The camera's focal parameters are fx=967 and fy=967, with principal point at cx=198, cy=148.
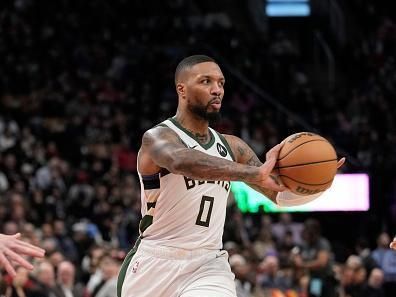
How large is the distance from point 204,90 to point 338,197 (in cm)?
1268

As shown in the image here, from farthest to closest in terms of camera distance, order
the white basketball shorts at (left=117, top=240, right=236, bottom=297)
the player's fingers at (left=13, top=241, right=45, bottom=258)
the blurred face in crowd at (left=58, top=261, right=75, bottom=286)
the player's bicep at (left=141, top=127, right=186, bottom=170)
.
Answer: the blurred face in crowd at (left=58, top=261, right=75, bottom=286)
the white basketball shorts at (left=117, top=240, right=236, bottom=297)
the player's bicep at (left=141, top=127, right=186, bottom=170)
the player's fingers at (left=13, top=241, right=45, bottom=258)

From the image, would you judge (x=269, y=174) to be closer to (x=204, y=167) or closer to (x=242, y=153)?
(x=204, y=167)

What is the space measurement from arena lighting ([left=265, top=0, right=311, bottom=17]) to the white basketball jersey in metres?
19.8

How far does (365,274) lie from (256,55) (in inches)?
413

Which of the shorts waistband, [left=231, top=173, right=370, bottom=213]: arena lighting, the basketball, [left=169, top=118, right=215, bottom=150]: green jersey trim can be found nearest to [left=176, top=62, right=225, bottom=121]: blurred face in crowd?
[left=169, top=118, right=215, bottom=150]: green jersey trim

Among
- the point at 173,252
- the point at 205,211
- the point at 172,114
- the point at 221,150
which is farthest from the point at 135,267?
the point at 172,114

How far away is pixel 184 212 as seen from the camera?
6441 mm

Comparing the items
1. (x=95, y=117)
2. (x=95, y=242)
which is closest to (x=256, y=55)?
(x=95, y=117)

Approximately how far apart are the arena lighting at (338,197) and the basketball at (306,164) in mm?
12646

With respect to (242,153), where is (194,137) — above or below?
above

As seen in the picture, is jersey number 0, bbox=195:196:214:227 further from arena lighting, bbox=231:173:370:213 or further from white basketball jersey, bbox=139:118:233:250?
arena lighting, bbox=231:173:370:213

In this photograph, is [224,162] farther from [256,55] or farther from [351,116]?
[256,55]

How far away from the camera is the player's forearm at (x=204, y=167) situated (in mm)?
5773

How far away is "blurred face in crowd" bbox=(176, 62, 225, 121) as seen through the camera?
6.61 metres
